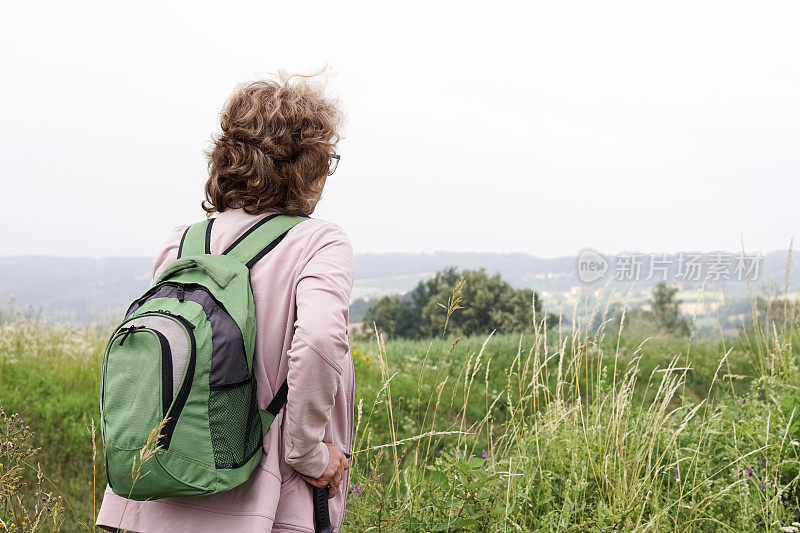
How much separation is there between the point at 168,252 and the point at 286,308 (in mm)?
527

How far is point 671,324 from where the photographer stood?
11.7 m

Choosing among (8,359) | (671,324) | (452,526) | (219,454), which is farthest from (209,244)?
(671,324)

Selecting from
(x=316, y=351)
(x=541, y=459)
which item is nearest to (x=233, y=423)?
(x=316, y=351)

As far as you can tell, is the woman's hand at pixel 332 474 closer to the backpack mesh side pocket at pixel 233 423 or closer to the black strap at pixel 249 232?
the backpack mesh side pocket at pixel 233 423

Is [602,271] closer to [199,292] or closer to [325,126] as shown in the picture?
[325,126]

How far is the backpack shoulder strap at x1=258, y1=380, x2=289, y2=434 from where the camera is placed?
1.73m

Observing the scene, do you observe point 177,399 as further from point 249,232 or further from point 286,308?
point 249,232

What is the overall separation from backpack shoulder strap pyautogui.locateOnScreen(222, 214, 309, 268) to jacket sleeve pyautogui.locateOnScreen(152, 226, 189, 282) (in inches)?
10.4

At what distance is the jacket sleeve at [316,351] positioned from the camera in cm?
158

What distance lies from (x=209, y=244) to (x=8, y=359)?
17.8 ft

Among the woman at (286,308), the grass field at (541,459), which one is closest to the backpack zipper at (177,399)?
the woman at (286,308)

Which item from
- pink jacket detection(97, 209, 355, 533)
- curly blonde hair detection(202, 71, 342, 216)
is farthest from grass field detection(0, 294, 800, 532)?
curly blonde hair detection(202, 71, 342, 216)

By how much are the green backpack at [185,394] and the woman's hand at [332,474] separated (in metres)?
0.19

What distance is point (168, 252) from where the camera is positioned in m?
2.04
